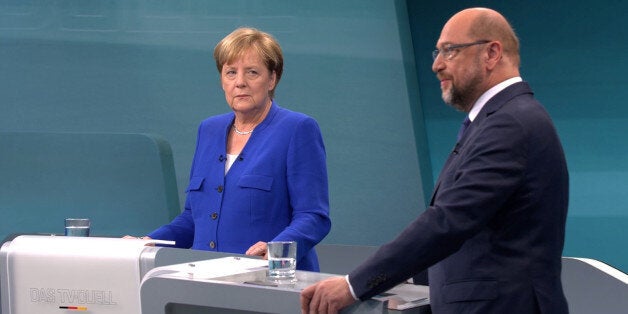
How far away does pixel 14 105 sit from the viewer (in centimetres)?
586

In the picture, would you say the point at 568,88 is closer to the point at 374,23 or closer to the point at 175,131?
the point at 374,23

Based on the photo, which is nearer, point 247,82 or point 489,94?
point 489,94

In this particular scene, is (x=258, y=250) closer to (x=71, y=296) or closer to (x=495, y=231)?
(x=71, y=296)

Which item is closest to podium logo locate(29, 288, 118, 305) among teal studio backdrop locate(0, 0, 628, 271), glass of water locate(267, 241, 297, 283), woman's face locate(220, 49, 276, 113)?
glass of water locate(267, 241, 297, 283)

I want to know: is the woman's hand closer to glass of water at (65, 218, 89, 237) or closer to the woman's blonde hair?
glass of water at (65, 218, 89, 237)

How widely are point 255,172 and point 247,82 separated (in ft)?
0.90

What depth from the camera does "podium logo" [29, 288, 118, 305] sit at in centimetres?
214

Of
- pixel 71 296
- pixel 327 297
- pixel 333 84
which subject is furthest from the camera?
pixel 333 84

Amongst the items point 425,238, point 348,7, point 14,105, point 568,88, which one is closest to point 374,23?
point 348,7

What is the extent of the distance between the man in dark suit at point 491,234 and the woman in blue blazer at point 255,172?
0.73 m

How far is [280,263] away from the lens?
206 cm

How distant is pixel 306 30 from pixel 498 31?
11.8 ft

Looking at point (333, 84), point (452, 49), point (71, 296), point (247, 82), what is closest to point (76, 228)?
point (71, 296)

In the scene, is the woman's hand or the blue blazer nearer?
the woman's hand
